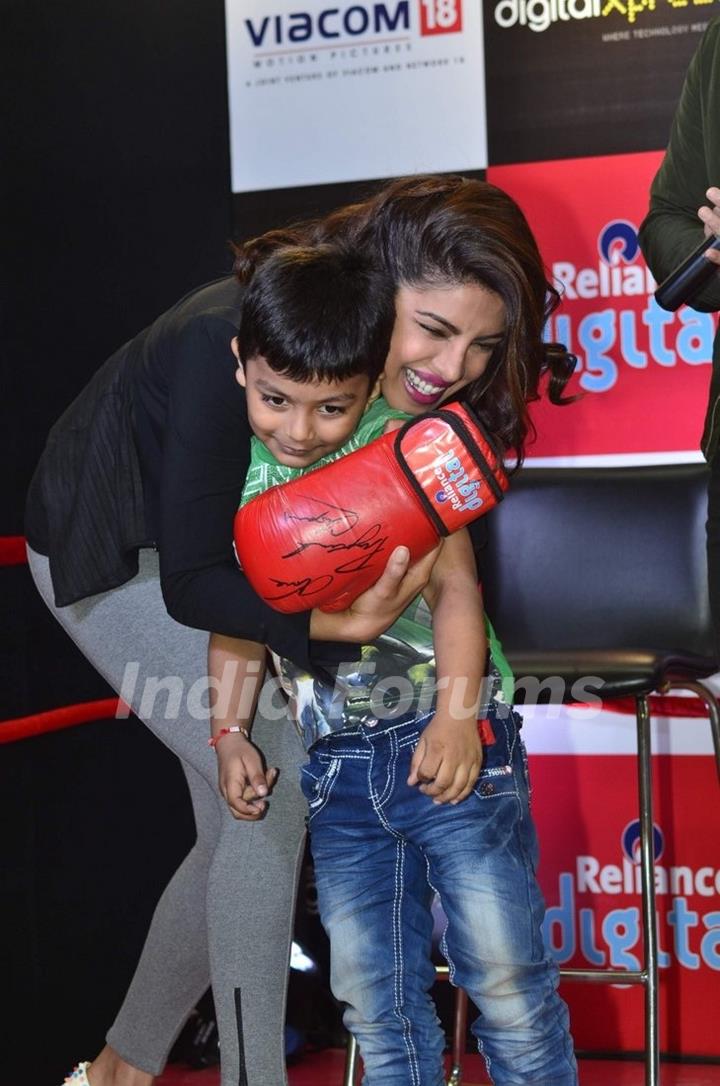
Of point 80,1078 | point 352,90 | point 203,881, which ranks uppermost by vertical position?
point 352,90

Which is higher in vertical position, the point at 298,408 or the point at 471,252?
the point at 471,252

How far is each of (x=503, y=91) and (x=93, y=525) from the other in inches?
63.5

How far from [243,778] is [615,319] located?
1.59 meters

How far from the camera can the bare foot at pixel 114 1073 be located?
1766 millimetres

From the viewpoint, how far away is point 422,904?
1.51 meters

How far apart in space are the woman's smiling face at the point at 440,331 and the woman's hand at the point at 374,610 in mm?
189

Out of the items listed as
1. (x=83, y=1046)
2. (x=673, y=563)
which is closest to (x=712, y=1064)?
(x=673, y=563)

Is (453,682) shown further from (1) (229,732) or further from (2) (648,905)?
(2) (648,905)

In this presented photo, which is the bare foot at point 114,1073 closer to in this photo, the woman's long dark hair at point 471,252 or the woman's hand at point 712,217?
the woman's long dark hair at point 471,252

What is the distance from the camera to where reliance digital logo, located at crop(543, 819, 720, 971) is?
2.70 metres

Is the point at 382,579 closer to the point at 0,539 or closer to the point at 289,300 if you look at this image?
the point at 289,300

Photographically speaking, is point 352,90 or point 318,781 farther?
point 352,90

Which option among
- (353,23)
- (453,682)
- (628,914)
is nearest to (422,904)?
(453,682)

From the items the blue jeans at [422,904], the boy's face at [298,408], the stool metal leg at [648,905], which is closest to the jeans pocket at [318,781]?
the blue jeans at [422,904]
